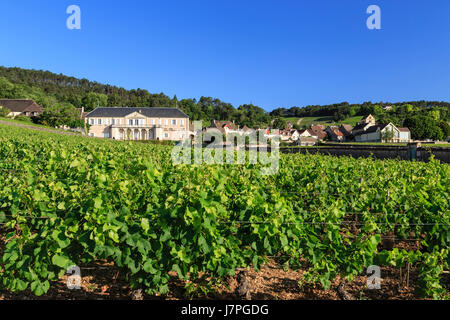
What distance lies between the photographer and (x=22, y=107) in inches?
3250

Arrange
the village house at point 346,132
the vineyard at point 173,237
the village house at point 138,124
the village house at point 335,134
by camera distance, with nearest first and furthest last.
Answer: the vineyard at point 173,237 → the village house at point 138,124 → the village house at point 346,132 → the village house at point 335,134

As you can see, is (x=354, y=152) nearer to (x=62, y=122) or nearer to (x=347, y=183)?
(x=347, y=183)

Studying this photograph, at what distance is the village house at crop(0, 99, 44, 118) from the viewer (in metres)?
80.8

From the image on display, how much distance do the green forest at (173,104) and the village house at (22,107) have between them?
3690 millimetres

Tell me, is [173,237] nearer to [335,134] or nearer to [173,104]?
[335,134]

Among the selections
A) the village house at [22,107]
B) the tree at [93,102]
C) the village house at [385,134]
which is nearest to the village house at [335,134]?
the village house at [385,134]

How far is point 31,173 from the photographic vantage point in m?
4.71

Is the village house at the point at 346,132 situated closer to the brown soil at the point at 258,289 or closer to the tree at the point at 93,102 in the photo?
the tree at the point at 93,102

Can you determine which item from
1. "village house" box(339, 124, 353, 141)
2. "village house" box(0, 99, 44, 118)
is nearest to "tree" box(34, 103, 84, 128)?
"village house" box(0, 99, 44, 118)

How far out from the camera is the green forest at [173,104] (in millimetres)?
81500

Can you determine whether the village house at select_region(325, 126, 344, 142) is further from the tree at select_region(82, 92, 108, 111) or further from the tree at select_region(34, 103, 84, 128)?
the tree at select_region(82, 92, 108, 111)
